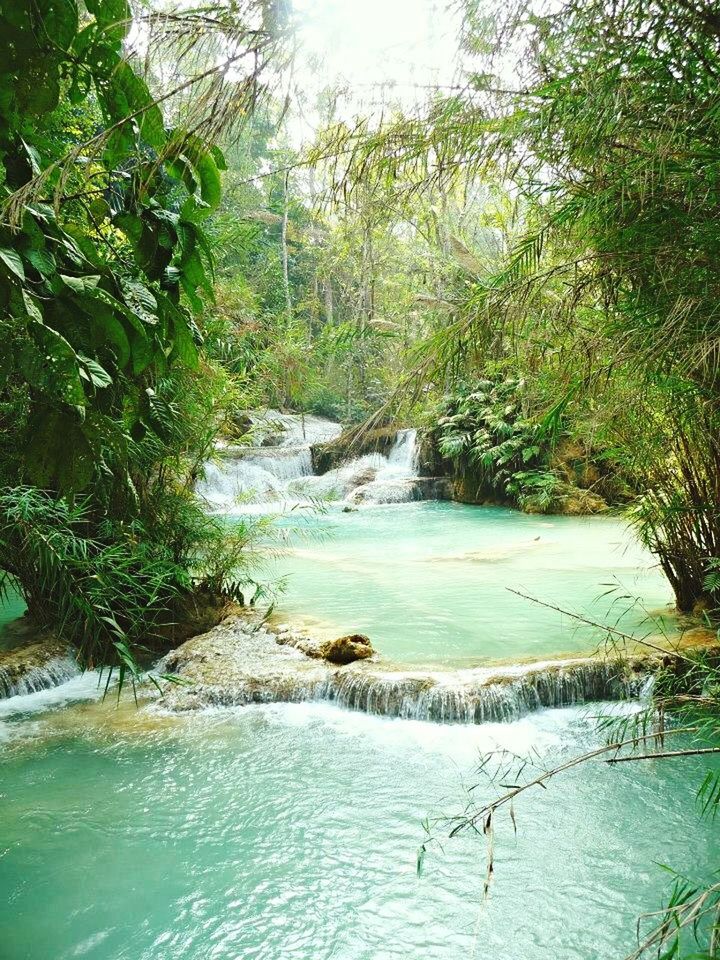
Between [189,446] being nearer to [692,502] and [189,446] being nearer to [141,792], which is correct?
[141,792]

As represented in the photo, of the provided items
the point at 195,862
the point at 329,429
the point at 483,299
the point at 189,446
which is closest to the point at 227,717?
the point at 195,862

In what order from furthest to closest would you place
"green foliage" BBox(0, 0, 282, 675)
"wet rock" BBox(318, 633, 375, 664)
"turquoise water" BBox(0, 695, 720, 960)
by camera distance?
"wet rock" BBox(318, 633, 375, 664) → "turquoise water" BBox(0, 695, 720, 960) → "green foliage" BBox(0, 0, 282, 675)

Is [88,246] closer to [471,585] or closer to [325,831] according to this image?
[325,831]

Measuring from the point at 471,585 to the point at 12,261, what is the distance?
6553 millimetres

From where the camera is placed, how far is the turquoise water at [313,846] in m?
2.59

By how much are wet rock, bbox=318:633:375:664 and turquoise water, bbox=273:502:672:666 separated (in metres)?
0.27

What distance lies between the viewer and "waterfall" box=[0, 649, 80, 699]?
4711 mm

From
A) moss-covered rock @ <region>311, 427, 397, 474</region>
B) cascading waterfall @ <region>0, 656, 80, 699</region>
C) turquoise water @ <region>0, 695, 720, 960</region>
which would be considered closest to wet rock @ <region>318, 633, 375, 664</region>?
turquoise water @ <region>0, 695, 720, 960</region>

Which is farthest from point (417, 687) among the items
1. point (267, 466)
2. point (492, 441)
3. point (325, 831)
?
point (267, 466)

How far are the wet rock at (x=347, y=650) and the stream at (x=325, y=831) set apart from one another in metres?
0.26

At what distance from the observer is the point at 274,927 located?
2646mm

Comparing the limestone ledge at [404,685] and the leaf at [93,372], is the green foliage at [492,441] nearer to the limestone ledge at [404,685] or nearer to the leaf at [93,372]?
the limestone ledge at [404,685]

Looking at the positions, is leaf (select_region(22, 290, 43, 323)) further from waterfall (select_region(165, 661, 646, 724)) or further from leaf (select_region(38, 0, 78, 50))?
waterfall (select_region(165, 661, 646, 724))

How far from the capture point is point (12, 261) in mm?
873
